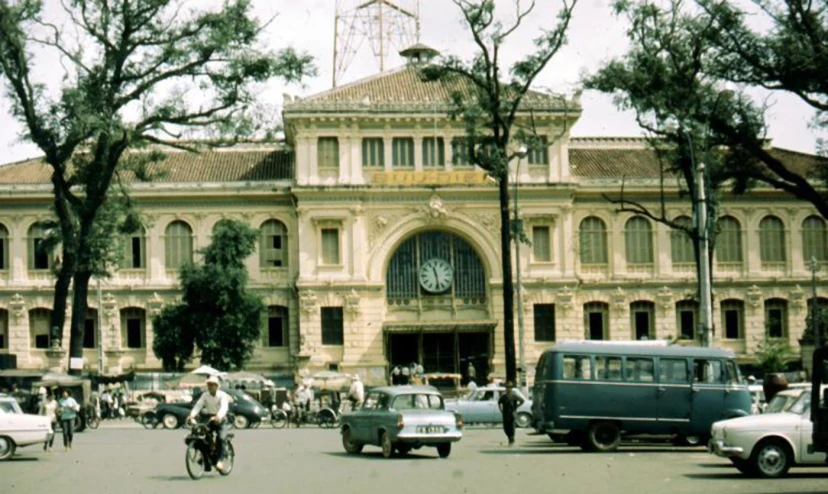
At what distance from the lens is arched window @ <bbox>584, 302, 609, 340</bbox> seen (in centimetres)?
6391

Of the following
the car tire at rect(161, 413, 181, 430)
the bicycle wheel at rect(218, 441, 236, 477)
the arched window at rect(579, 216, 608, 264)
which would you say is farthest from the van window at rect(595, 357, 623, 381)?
the arched window at rect(579, 216, 608, 264)

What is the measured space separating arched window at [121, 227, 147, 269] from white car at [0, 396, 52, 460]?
116 ft

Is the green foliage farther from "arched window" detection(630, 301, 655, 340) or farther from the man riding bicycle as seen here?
the man riding bicycle

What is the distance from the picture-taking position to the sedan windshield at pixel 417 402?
26683mm

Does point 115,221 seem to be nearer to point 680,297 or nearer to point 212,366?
point 212,366

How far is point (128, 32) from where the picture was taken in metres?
38.6

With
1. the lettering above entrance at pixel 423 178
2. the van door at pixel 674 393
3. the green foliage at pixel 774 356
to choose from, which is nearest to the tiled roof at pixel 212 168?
the lettering above entrance at pixel 423 178

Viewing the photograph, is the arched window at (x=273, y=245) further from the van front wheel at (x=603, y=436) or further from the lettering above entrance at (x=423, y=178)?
the van front wheel at (x=603, y=436)

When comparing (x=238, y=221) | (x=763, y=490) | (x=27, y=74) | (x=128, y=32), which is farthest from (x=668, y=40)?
(x=238, y=221)

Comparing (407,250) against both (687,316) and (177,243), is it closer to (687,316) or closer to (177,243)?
(177,243)

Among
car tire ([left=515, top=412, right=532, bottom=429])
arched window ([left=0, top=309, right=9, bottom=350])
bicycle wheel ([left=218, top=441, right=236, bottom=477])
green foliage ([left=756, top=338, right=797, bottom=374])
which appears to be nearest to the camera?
bicycle wheel ([left=218, top=441, right=236, bottom=477])

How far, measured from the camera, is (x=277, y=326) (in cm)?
6347

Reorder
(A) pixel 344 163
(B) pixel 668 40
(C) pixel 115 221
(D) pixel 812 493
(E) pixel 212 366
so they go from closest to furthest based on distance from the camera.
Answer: (D) pixel 812 493
(B) pixel 668 40
(C) pixel 115 221
(E) pixel 212 366
(A) pixel 344 163

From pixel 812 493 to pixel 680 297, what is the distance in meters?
46.4
